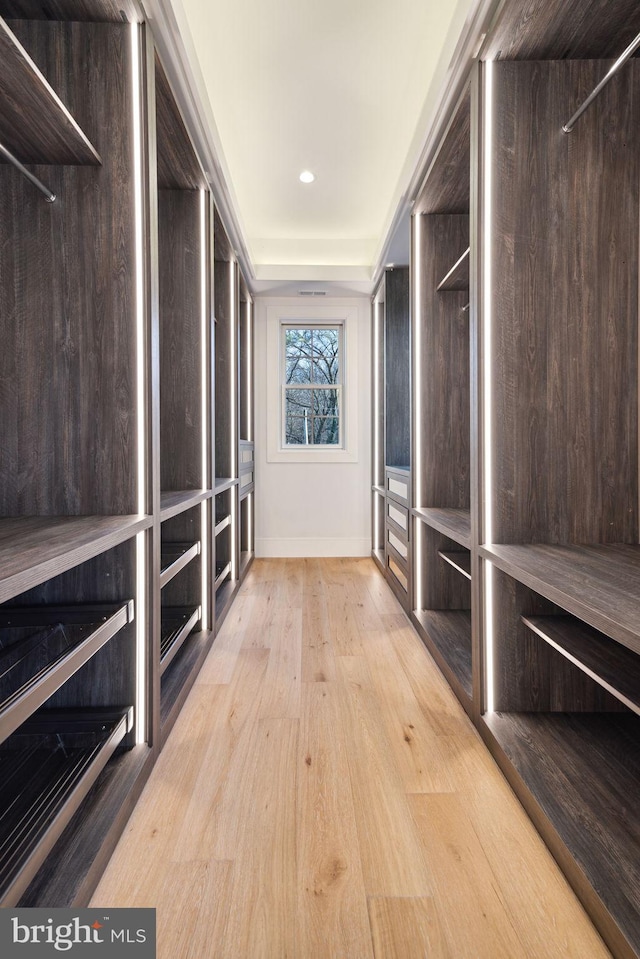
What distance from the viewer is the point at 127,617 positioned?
1416mm

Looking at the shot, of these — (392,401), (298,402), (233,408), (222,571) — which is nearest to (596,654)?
(222,571)

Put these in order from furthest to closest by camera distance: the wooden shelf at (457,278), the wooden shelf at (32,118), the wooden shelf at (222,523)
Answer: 1. the wooden shelf at (222,523)
2. the wooden shelf at (457,278)
3. the wooden shelf at (32,118)

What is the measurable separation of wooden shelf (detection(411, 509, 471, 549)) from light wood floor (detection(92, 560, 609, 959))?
62 cm

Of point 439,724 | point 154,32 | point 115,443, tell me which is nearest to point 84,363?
point 115,443

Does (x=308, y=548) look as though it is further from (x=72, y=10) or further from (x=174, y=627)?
(x=72, y=10)

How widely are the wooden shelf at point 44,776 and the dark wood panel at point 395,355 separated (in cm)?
286

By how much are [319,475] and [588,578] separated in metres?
3.57

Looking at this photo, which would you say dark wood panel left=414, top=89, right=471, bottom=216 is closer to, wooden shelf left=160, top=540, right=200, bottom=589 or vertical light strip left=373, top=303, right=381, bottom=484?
vertical light strip left=373, top=303, right=381, bottom=484

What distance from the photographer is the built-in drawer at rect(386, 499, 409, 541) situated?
304 centimetres

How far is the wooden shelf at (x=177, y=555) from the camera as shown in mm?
1953

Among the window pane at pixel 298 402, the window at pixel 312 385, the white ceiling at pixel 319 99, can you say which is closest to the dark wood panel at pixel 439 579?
the white ceiling at pixel 319 99

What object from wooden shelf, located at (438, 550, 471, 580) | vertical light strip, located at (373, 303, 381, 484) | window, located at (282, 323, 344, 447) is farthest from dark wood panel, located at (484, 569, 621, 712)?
window, located at (282, 323, 344, 447)

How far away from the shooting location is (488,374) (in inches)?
65.4

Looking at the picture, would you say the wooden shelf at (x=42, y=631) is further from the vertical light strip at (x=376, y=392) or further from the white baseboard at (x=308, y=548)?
the white baseboard at (x=308, y=548)
